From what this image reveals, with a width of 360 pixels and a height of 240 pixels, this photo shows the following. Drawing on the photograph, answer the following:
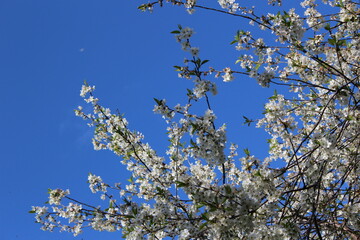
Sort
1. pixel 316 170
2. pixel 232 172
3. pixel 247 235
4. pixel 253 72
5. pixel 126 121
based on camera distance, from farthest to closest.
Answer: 1. pixel 126 121
2. pixel 232 172
3. pixel 253 72
4. pixel 316 170
5. pixel 247 235

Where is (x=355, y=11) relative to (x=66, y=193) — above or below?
above

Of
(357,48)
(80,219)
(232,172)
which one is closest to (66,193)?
(80,219)

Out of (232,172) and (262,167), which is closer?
(262,167)

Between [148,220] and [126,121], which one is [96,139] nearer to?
[126,121]

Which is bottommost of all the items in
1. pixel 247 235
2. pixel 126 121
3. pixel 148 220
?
pixel 247 235

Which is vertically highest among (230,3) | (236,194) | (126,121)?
(230,3)

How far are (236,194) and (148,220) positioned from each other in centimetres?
114

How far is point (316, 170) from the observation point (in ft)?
11.9

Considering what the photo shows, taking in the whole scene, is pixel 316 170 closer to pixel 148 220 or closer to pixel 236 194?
pixel 236 194

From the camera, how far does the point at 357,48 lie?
4637mm

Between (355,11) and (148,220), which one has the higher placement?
(355,11)

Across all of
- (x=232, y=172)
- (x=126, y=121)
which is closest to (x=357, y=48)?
(x=232, y=172)

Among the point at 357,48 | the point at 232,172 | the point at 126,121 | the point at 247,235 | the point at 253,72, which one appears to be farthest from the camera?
the point at 126,121

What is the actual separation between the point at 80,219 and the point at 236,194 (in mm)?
2408
